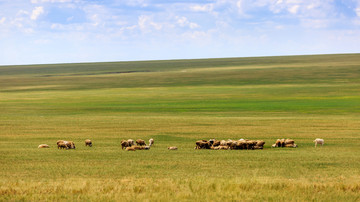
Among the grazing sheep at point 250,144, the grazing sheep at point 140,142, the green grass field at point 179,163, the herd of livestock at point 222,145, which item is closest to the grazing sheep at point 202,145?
the herd of livestock at point 222,145

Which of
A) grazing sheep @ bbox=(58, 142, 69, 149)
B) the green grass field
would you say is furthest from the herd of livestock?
the green grass field

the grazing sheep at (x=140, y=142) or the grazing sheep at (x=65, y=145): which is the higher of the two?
the grazing sheep at (x=65, y=145)

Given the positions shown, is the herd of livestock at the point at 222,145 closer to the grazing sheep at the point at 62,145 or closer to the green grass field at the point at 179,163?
the grazing sheep at the point at 62,145

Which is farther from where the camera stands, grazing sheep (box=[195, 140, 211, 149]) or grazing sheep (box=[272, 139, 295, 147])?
grazing sheep (box=[272, 139, 295, 147])

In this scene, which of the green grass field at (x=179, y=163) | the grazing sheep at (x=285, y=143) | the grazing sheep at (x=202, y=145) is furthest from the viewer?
the grazing sheep at (x=285, y=143)

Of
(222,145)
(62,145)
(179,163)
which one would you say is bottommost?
(222,145)

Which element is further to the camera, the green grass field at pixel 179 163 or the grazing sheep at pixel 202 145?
the grazing sheep at pixel 202 145

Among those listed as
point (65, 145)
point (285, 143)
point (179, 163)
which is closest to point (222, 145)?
point (285, 143)

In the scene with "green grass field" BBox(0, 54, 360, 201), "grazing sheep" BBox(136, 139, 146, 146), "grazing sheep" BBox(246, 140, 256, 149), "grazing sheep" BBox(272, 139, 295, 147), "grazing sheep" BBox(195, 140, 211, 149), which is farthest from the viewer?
"grazing sheep" BBox(136, 139, 146, 146)

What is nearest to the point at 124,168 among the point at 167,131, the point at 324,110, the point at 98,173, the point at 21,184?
the point at 98,173

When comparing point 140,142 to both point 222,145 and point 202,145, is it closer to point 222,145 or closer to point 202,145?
point 202,145

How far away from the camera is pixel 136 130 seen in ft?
133

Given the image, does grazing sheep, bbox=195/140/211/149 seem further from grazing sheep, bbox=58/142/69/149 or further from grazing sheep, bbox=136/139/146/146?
grazing sheep, bbox=58/142/69/149

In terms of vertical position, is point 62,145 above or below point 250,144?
above
